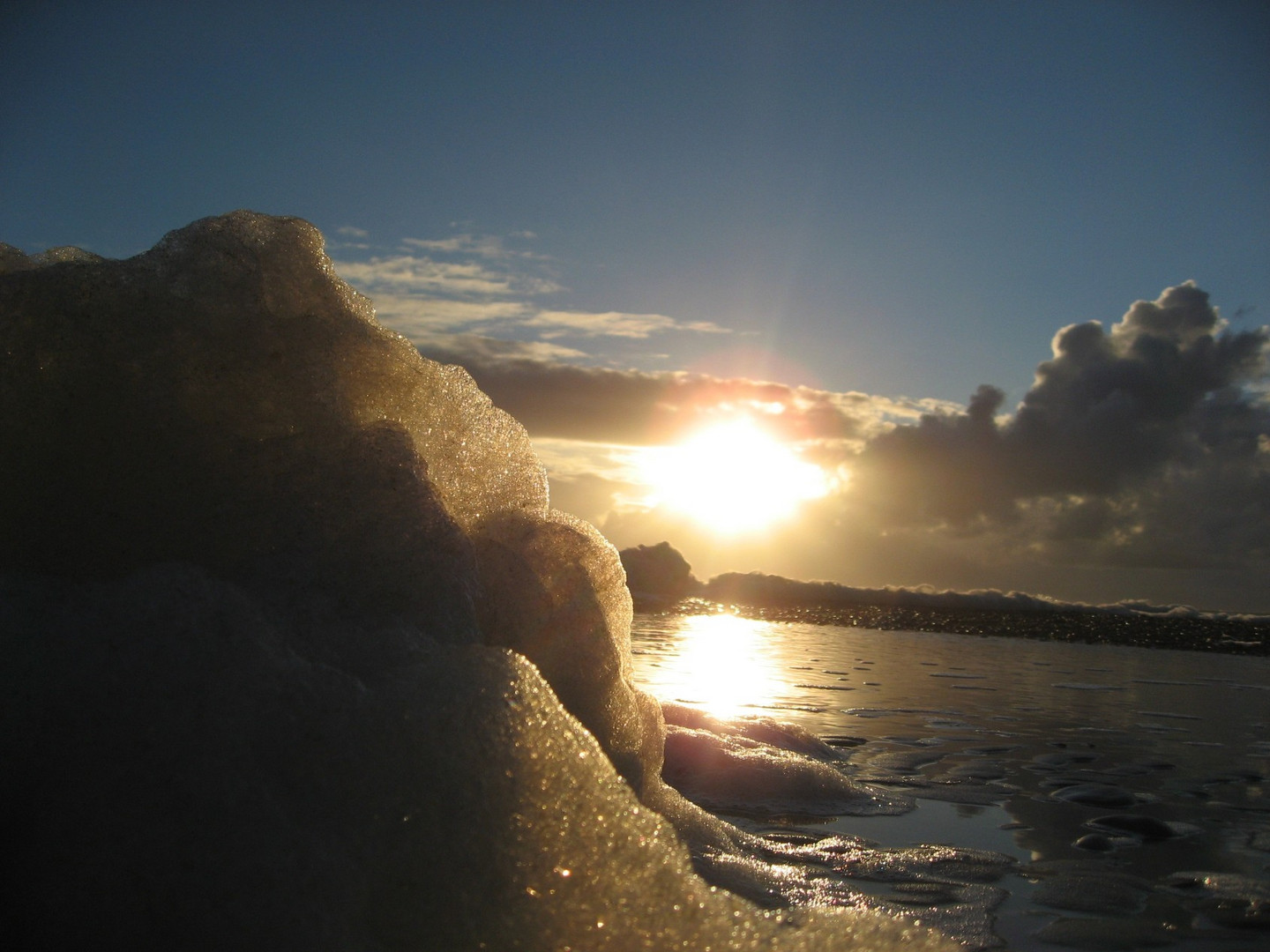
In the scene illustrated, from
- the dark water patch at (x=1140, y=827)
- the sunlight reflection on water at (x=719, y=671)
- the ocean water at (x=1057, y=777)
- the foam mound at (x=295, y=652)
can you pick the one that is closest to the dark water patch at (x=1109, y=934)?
the ocean water at (x=1057, y=777)

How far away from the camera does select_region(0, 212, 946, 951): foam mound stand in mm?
1843

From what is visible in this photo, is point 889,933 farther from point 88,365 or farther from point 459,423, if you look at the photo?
point 88,365

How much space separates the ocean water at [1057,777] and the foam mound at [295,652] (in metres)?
0.73

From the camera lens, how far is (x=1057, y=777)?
4.65 metres

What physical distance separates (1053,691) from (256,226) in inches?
326

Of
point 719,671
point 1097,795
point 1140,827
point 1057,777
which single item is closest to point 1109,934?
point 1140,827

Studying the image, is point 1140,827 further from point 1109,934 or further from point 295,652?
point 295,652

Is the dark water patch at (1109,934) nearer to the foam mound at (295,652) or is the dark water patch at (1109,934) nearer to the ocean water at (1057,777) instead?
the ocean water at (1057,777)

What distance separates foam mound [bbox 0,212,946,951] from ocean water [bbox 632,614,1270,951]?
28.9 inches

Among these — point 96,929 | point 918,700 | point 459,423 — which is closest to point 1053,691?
point 918,700

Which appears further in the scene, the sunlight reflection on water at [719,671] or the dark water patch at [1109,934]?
the sunlight reflection on water at [719,671]

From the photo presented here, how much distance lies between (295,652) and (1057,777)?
12.9 feet

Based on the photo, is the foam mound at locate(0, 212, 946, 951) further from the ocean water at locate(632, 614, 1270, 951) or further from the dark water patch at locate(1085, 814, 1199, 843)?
the dark water patch at locate(1085, 814, 1199, 843)

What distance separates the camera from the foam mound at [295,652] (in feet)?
6.05
